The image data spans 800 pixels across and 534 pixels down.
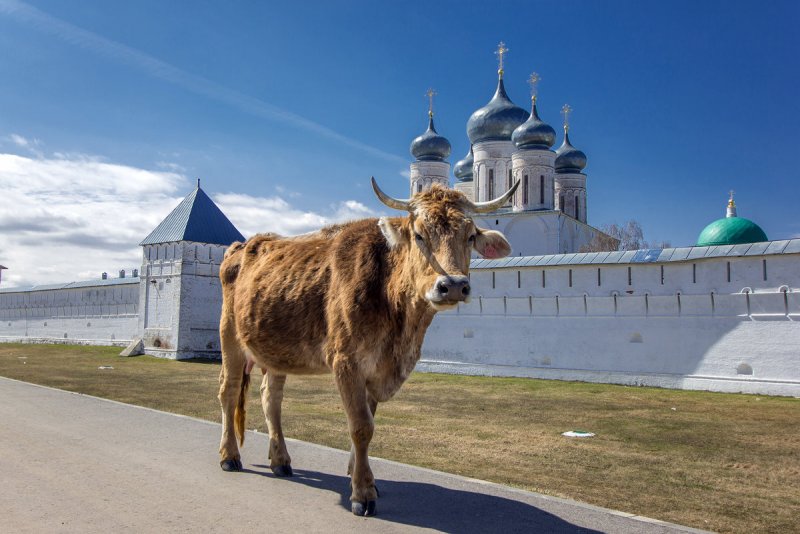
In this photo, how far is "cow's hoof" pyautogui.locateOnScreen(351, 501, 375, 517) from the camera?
4613 mm

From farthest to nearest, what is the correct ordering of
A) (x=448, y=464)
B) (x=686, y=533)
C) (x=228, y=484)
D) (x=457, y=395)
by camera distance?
(x=457, y=395) → (x=448, y=464) → (x=228, y=484) → (x=686, y=533)

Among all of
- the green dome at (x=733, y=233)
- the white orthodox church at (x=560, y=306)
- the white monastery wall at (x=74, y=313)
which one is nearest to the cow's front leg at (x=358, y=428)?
the white orthodox church at (x=560, y=306)

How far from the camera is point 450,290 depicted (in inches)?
169

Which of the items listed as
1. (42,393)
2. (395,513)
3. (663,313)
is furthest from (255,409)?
(663,313)

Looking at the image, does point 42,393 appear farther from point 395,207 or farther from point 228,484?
point 395,207

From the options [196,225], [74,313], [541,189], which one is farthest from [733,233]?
[74,313]

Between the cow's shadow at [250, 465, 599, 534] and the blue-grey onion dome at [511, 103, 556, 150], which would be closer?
the cow's shadow at [250, 465, 599, 534]

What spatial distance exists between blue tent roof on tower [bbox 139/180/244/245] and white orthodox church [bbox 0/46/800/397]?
0.06 m

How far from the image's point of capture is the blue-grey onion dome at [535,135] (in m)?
36.0

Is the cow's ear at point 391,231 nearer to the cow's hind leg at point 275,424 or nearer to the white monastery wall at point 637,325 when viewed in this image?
the cow's hind leg at point 275,424

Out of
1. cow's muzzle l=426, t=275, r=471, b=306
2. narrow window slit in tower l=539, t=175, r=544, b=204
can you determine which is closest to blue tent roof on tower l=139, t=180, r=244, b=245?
narrow window slit in tower l=539, t=175, r=544, b=204

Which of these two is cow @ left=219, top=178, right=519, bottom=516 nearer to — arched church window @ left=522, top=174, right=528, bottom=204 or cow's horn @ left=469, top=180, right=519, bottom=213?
cow's horn @ left=469, top=180, right=519, bottom=213

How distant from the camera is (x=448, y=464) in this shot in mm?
6973

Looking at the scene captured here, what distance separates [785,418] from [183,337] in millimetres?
23260
